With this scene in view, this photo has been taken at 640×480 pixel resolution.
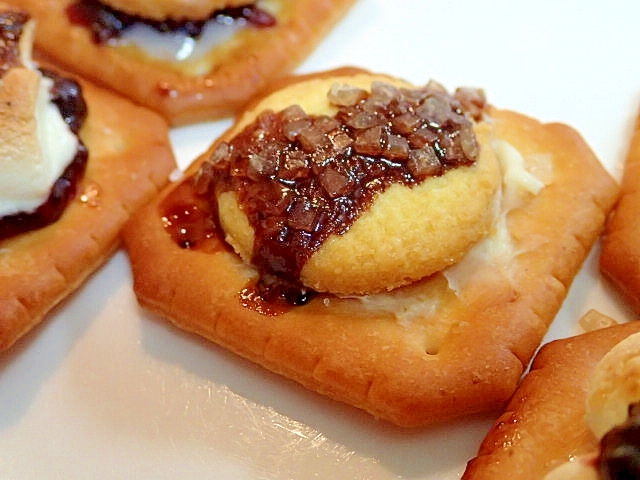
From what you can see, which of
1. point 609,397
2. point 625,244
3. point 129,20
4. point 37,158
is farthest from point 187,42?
point 609,397

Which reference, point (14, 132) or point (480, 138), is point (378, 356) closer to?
point (480, 138)

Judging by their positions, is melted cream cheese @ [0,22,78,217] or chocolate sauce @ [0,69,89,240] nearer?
melted cream cheese @ [0,22,78,217]

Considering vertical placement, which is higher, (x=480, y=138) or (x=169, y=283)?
(x=480, y=138)

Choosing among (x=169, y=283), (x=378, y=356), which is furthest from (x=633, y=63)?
(x=169, y=283)

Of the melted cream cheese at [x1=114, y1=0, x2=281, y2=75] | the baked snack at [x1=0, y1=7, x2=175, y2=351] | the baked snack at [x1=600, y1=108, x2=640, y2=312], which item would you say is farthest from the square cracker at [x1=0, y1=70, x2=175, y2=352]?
the baked snack at [x1=600, y1=108, x2=640, y2=312]

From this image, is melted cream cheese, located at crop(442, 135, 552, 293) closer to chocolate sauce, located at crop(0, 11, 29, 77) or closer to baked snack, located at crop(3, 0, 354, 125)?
baked snack, located at crop(3, 0, 354, 125)

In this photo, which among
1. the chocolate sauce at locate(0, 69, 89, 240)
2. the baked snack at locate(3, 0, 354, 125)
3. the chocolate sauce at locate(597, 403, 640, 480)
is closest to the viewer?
the chocolate sauce at locate(597, 403, 640, 480)

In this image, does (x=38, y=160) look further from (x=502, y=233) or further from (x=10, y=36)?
(x=502, y=233)
